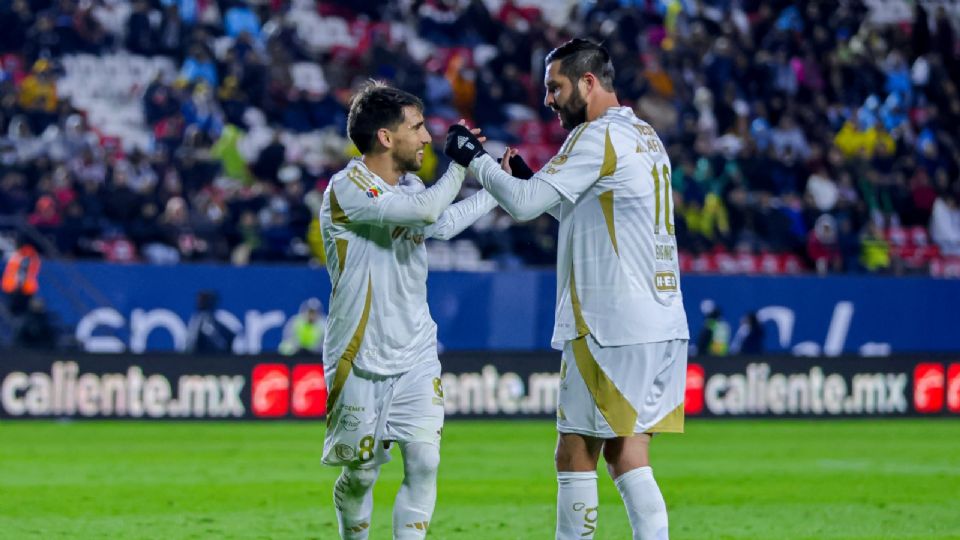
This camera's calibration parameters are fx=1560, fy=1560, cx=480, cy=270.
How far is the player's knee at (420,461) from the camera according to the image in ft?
22.4

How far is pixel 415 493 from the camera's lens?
686cm

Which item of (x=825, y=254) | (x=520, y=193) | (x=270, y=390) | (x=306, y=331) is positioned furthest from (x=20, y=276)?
(x=520, y=193)

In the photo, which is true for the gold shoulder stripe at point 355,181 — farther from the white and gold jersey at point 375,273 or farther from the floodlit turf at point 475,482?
the floodlit turf at point 475,482

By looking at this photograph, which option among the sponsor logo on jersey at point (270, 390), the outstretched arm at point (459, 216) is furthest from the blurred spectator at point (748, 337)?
the outstretched arm at point (459, 216)

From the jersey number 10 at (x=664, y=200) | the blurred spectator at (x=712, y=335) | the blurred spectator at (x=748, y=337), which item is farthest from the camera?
the blurred spectator at (x=748, y=337)

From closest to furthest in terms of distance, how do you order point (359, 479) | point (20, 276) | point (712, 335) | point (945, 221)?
1. point (359, 479)
2. point (20, 276)
3. point (712, 335)
4. point (945, 221)

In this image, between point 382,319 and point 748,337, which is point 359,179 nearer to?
point 382,319

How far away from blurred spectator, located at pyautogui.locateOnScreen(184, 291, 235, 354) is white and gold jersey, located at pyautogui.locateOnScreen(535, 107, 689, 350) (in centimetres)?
1304

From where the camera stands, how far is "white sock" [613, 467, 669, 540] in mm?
6496

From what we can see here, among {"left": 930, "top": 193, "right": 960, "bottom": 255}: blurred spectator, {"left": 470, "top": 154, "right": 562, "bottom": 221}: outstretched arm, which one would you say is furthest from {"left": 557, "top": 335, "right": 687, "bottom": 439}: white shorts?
{"left": 930, "top": 193, "right": 960, "bottom": 255}: blurred spectator

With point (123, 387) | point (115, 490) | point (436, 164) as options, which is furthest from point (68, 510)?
point (436, 164)

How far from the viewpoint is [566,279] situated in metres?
6.65

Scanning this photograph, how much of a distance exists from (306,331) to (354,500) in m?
13.0

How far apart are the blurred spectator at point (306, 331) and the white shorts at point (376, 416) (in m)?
13.0
